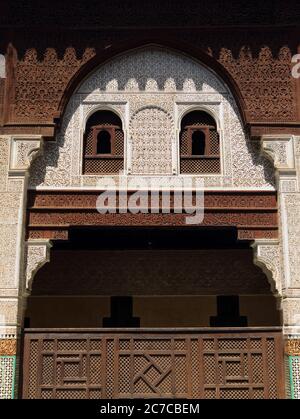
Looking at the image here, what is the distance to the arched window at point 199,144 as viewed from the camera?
6938mm

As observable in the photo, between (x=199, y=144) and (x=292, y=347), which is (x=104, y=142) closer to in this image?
(x=199, y=144)

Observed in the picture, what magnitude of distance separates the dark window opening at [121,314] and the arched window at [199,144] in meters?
2.42

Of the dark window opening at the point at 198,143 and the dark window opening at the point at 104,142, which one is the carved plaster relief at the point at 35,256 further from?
the dark window opening at the point at 198,143

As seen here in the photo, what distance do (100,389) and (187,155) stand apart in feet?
8.77

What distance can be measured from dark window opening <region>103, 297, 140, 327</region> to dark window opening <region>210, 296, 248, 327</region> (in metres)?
1.09

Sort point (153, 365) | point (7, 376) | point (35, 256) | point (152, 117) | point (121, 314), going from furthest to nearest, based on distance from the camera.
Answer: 1. point (121, 314)
2. point (152, 117)
3. point (35, 256)
4. point (153, 365)
5. point (7, 376)

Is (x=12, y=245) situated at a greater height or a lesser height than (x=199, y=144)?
lesser

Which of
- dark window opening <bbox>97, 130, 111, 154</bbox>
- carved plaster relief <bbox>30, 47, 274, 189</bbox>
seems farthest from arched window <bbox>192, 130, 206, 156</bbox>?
dark window opening <bbox>97, 130, 111, 154</bbox>

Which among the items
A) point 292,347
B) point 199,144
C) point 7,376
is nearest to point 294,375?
point 292,347

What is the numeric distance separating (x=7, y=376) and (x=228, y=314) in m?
3.44

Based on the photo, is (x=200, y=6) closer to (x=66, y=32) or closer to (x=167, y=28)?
(x=167, y=28)

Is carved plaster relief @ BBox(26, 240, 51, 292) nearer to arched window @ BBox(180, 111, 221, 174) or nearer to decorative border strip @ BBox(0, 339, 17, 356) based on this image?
decorative border strip @ BBox(0, 339, 17, 356)

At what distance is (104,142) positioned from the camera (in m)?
7.07

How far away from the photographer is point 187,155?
695cm
